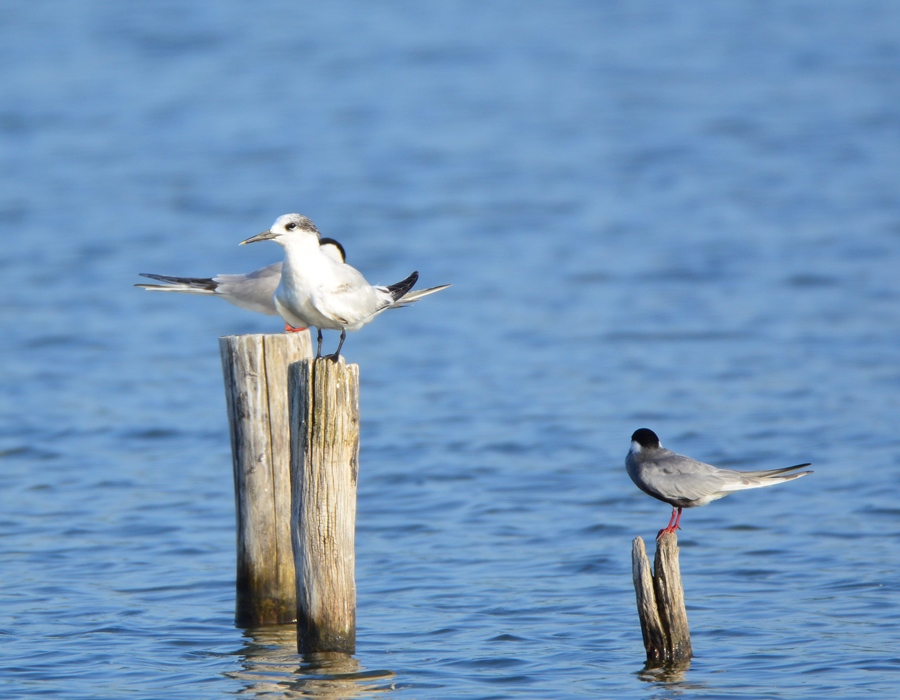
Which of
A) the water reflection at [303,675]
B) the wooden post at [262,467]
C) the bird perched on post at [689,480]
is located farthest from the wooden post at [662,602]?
the wooden post at [262,467]

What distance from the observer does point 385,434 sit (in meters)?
11.9

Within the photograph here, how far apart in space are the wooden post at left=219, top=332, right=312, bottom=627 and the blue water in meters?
0.22

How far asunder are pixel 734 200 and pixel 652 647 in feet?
57.3

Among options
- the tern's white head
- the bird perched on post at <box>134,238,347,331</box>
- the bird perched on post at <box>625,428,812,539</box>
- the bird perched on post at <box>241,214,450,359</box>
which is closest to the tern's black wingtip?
the bird perched on post at <box>241,214,450,359</box>

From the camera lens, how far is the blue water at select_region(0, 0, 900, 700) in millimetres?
7031

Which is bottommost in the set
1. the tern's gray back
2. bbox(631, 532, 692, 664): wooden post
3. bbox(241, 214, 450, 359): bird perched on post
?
bbox(631, 532, 692, 664): wooden post

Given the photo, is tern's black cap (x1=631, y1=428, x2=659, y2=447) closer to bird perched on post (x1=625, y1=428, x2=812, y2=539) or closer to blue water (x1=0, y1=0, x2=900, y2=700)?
bird perched on post (x1=625, y1=428, x2=812, y2=539)

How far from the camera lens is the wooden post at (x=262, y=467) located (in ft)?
21.8

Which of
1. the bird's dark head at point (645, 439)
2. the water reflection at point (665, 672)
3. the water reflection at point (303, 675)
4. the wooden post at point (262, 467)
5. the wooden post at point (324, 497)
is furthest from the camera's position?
the wooden post at point (262, 467)

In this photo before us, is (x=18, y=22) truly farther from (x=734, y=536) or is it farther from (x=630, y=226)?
(x=734, y=536)

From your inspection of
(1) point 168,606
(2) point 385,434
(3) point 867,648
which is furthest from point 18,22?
(3) point 867,648

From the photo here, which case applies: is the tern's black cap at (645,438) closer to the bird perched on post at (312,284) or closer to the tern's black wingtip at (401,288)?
the tern's black wingtip at (401,288)

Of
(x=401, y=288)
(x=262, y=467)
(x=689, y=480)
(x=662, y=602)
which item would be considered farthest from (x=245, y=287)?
(x=662, y=602)

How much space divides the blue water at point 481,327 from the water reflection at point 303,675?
25 millimetres
